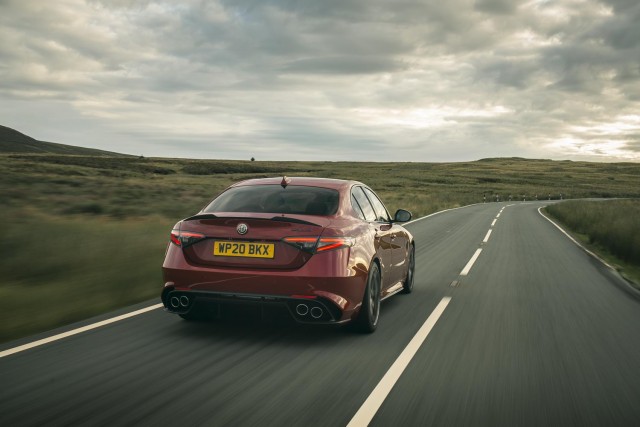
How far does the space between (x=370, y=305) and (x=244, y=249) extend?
4.73 feet

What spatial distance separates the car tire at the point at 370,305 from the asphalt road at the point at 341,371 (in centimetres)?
13

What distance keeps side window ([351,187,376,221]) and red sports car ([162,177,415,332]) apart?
0.61 m

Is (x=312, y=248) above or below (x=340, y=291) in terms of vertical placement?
above

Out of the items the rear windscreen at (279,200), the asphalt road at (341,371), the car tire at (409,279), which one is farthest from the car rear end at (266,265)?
the car tire at (409,279)

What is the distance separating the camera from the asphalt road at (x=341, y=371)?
4.01 meters

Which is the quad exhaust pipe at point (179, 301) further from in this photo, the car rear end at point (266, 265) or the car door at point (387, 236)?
the car door at point (387, 236)

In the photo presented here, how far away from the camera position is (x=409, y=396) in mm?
4414

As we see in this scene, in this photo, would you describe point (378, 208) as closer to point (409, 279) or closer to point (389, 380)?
point (409, 279)

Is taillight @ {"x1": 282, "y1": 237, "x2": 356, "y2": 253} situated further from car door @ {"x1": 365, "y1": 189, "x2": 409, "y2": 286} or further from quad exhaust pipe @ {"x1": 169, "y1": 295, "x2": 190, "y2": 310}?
car door @ {"x1": 365, "y1": 189, "x2": 409, "y2": 286}

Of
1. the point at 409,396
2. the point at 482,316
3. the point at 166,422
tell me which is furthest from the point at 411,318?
the point at 166,422

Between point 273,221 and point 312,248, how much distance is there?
42cm

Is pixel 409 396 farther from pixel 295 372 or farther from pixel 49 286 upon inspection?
pixel 49 286

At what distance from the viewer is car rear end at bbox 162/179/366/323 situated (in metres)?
5.58

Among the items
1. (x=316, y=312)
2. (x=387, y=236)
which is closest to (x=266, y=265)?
(x=316, y=312)
